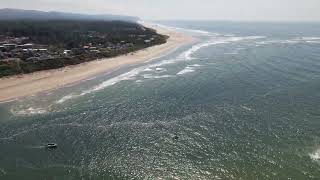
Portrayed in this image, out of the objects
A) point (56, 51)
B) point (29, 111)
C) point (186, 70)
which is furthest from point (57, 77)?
point (186, 70)

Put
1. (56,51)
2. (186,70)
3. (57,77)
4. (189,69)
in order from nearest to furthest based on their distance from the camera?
(57,77) < (186,70) < (189,69) < (56,51)

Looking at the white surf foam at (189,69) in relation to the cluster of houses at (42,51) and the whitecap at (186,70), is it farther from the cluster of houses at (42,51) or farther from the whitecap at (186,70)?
the cluster of houses at (42,51)

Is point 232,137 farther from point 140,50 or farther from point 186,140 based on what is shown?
point 140,50

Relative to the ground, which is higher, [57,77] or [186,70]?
[186,70]

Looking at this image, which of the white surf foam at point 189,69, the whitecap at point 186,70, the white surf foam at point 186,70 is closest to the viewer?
the white surf foam at point 186,70

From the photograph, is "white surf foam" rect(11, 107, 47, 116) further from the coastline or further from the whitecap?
the whitecap

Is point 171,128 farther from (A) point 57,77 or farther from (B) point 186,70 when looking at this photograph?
(A) point 57,77

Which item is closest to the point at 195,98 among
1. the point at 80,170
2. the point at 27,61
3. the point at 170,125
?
the point at 170,125

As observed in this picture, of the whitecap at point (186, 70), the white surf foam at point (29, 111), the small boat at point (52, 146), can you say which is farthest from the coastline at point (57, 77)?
the small boat at point (52, 146)

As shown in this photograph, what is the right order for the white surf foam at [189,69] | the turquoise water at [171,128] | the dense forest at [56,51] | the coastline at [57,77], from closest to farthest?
1. the turquoise water at [171,128]
2. the coastline at [57,77]
3. the white surf foam at [189,69]
4. the dense forest at [56,51]
